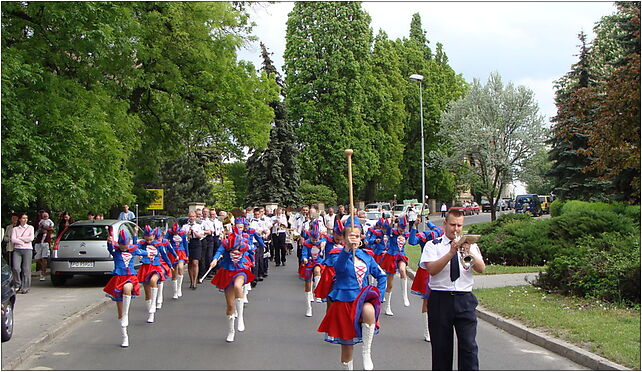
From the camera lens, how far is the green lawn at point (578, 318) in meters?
7.39

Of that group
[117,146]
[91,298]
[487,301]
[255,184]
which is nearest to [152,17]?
[117,146]

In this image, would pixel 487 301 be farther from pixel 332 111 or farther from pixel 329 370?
pixel 332 111

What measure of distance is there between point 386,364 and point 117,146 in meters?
11.4

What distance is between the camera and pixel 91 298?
13125mm

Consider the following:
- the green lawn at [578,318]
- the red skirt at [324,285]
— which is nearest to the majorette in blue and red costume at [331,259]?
the red skirt at [324,285]

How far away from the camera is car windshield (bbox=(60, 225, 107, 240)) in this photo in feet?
49.5

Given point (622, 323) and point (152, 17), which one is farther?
point (152, 17)

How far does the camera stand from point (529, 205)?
229ft

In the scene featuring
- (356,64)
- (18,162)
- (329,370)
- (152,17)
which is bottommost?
(329,370)

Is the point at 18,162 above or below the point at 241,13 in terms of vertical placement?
below

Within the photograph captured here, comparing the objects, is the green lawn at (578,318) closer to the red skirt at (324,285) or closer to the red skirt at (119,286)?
the red skirt at (324,285)

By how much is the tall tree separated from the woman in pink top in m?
35.1

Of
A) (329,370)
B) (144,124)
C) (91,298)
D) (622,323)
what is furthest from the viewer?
(144,124)

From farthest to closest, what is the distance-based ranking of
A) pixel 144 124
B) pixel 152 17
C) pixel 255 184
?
pixel 255 184, pixel 144 124, pixel 152 17
